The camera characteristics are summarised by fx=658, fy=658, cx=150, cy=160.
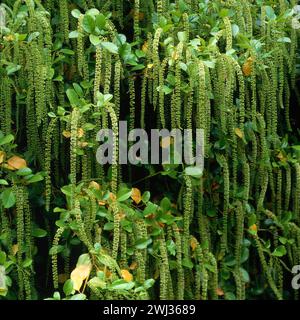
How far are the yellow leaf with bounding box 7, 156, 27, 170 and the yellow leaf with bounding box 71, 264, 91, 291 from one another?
12.8 inches

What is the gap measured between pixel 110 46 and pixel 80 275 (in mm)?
601

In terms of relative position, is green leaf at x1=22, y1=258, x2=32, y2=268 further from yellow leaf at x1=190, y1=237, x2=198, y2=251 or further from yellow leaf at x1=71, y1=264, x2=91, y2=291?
yellow leaf at x1=190, y1=237, x2=198, y2=251

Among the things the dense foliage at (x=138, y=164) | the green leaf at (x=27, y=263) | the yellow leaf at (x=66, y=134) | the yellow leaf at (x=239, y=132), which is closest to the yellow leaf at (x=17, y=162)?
the dense foliage at (x=138, y=164)

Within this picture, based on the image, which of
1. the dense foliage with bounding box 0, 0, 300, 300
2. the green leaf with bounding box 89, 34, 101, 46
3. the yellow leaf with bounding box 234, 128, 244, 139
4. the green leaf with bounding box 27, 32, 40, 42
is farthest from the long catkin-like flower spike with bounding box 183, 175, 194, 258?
the green leaf with bounding box 27, 32, 40, 42

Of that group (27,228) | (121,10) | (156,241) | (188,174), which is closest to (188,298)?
(156,241)

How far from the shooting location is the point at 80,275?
162 centimetres

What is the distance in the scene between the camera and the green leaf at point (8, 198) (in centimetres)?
171

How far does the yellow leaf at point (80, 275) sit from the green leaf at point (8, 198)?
0.25 metres

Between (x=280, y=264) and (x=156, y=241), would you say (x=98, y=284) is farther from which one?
(x=280, y=264)

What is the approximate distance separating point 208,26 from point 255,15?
25 centimetres

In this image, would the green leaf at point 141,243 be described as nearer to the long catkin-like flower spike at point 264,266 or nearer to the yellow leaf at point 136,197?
the yellow leaf at point 136,197

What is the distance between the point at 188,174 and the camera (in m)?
1.82

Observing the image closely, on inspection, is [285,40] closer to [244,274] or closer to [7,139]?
[244,274]

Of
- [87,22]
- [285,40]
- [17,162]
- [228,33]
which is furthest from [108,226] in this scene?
[285,40]
